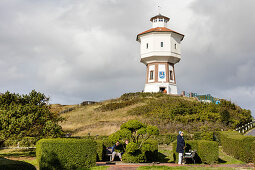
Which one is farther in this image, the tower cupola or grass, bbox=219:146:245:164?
the tower cupola

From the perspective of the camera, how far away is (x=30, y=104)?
63.5ft

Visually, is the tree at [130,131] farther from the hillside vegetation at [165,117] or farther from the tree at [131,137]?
the hillside vegetation at [165,117]

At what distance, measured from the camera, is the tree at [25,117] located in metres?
17.1

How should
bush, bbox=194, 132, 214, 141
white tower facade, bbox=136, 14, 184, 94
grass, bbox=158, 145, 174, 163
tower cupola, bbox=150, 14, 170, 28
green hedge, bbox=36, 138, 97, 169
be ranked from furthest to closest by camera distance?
tower cupola, bbox=150, 14, 170, 28 < white tower facade, bbox=136, 14, 184, 94 < bush, bbox=194, 132, 214, 141 < grass, bbox=158, 145, 174, 163 < green hedge, bbox=36, 138, 97, 169

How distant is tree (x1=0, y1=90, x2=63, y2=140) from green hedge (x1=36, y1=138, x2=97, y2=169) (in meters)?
5.41

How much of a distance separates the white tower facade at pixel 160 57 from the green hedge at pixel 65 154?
117 ft

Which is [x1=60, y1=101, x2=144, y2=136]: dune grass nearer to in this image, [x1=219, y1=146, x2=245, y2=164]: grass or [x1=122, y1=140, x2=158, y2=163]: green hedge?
[x1=122, y1=140, x2=158, y2=163]: green hedge

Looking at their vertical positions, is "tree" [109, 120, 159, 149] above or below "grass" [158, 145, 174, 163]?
above

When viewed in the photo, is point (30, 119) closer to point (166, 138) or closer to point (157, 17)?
point (166, 138)

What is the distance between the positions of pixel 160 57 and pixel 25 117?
33.7 m

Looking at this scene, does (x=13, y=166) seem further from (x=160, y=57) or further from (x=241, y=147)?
(x=160, y=57)

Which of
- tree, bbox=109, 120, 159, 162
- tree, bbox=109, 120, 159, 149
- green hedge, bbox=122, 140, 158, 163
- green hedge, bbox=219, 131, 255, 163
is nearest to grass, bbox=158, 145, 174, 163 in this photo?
green hedge, bbox=122, 140, 158, 163

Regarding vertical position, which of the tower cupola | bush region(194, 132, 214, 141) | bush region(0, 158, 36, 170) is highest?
the tower cupola

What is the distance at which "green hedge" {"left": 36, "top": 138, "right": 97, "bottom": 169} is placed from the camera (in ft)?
40.2
